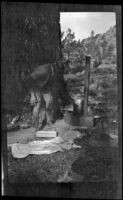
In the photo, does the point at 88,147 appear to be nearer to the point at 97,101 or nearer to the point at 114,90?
the point at 97,101

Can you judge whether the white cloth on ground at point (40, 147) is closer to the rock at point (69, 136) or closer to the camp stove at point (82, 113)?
the rock at point (69, 136)

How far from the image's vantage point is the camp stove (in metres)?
2.87

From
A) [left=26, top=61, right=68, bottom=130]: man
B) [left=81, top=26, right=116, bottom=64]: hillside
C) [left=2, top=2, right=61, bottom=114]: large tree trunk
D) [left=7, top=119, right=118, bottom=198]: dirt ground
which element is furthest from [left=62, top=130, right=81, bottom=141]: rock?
[left=81, top=26, right=116, bottom=64]: hillside

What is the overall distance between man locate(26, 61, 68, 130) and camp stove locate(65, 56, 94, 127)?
0.54 feet

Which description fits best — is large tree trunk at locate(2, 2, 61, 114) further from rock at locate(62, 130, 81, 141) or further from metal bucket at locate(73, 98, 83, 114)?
rock at locate(62, 130, 81, 141)

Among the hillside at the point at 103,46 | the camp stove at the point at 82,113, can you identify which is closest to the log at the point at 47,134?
the camp stove at the point at 82,113

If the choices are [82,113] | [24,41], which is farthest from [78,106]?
[24,41]

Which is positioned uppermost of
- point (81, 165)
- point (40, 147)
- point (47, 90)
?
point (47, 90)

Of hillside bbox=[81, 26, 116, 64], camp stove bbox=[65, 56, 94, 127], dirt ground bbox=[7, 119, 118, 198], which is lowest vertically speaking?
dirt ground bbox=[7, 119, 118, 198]

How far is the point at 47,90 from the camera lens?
289 cm

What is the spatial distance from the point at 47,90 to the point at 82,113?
0.54 meters

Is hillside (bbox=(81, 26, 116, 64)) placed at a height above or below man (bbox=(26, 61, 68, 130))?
above

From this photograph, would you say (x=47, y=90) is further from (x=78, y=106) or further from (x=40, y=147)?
(x=40, y=147)

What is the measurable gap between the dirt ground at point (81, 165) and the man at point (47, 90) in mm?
158
